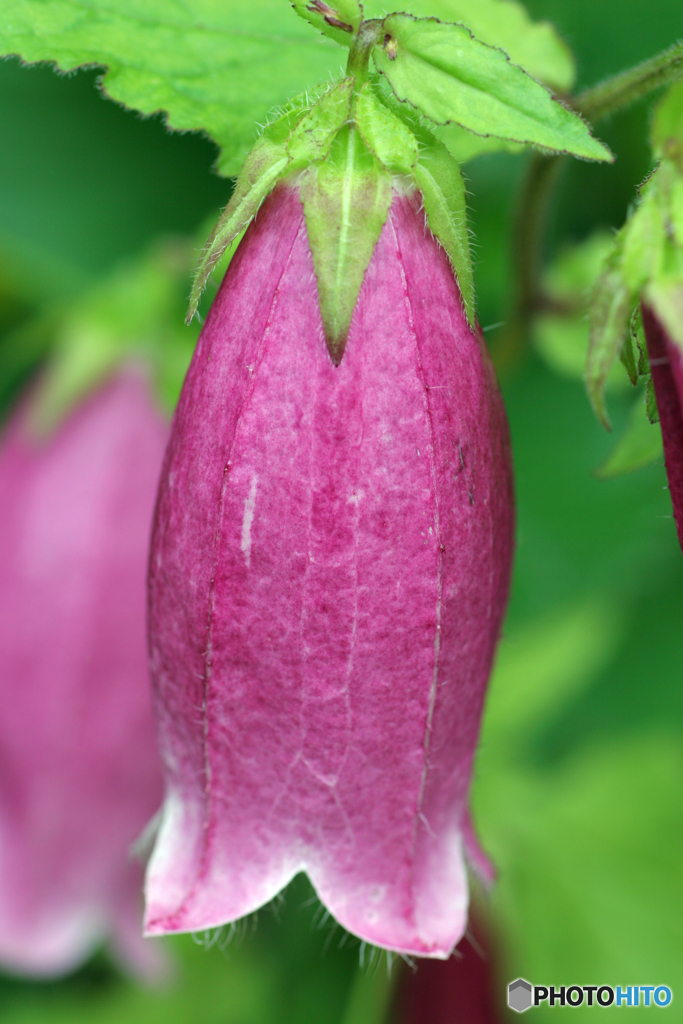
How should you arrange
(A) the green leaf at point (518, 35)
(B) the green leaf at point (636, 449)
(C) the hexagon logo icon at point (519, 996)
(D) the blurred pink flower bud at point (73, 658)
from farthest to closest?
(C) the hexagon logo icon at point (519, 996), (D) the blurred pink flower bud at point (73, 658), (A) the green leaf at point (518, 35), (B) the green leaf at point (636, 449)

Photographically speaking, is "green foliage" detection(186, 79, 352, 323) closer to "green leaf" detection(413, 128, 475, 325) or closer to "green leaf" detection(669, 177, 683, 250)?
"green leaf" detection(413, 128, 475, 325)

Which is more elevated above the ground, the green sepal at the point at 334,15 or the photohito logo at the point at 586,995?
the green sepal at the point at 334,15

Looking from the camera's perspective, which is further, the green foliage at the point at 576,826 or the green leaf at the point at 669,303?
the green foliage at the point at 576,826

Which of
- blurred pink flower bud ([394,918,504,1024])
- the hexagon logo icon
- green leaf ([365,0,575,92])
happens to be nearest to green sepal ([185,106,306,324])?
green leaf ([365,0,575,92])

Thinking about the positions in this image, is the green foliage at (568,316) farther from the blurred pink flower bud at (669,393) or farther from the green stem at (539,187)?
the blurred pink flower bud at (669,393)

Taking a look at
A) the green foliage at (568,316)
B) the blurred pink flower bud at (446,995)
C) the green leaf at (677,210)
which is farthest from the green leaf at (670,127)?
the blurred pink flower bud at (446,995)


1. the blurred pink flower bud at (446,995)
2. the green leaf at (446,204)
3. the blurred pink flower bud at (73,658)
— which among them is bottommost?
the blurred pink flower bud at (446,995)

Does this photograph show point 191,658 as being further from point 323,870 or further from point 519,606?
point 519,606

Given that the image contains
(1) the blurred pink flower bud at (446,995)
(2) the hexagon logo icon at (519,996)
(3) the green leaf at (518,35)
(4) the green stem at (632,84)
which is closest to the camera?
(4) the green stem at (632,84)

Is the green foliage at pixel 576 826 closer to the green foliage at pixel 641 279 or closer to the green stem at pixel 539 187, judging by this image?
the green stem at pixel 539 187
